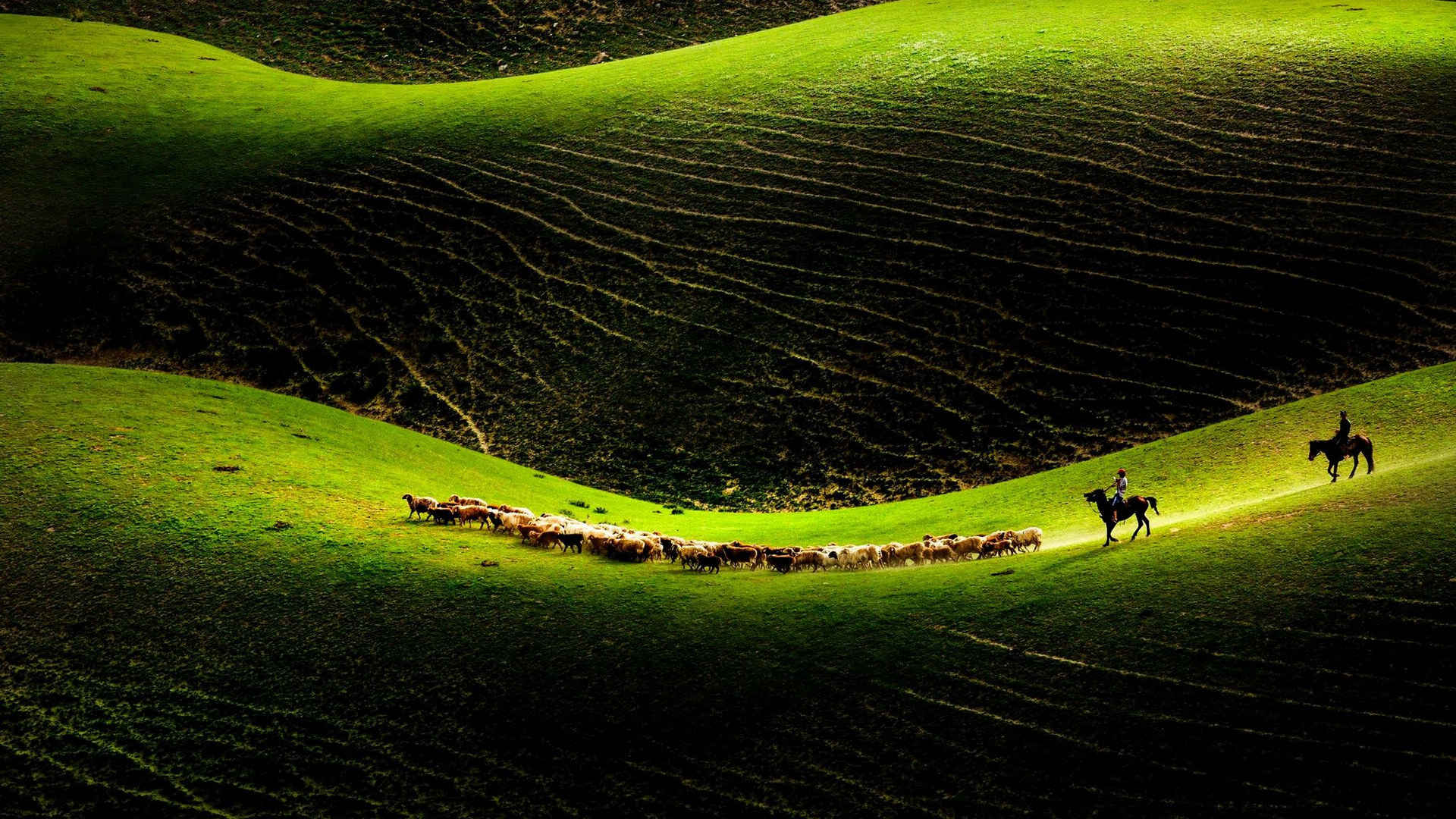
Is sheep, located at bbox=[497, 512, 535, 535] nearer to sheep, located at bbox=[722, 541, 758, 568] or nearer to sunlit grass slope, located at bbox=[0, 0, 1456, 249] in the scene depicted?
sheep, located at bbox=[722, 541, 758, 568]

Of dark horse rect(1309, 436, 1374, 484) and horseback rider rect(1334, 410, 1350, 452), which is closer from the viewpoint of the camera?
horseback rider rect(1334, 410, 1350, 452)

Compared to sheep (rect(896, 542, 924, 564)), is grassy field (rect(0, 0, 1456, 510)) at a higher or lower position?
higher

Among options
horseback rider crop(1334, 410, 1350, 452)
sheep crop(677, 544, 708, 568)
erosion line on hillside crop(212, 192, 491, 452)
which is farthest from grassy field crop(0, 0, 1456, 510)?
sheep crop(677, 544, 708, 568)

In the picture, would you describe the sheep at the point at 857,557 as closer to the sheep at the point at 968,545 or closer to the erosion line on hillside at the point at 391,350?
the sheep at the point at 968,545

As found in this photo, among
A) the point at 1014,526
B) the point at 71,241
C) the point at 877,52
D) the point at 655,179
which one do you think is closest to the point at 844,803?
the point at 1014,526

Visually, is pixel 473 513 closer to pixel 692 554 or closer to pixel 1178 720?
pixel 692 554

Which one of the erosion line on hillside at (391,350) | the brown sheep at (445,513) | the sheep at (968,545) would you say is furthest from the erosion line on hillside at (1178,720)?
the erosion line on hillside at (391,350)

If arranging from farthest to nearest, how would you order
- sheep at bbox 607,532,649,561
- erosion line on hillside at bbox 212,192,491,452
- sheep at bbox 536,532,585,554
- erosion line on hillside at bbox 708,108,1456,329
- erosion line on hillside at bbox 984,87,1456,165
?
erosion line on hillside at bbox 984,87,1456,165, erosion line on hillside at bbox 212,192,491,452, erosion line on hillside at bbox 708,108,1456,329, sheep at bbox 536,532,585,554, sheep at bbox 607,532,649,561

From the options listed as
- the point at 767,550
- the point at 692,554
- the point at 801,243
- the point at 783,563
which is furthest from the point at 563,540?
the point at 801,243
